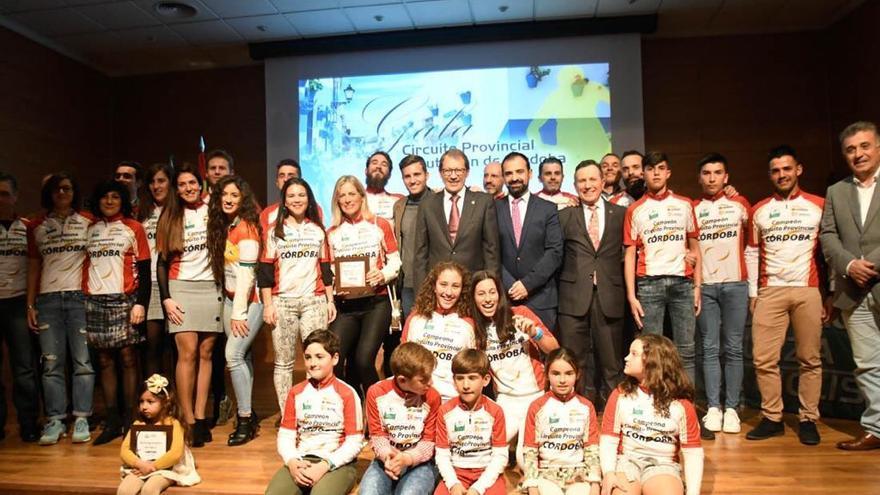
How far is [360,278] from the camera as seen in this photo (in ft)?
10.2

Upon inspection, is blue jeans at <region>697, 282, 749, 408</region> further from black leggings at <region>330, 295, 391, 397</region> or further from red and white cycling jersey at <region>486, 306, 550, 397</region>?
black leggings at <region>330, 295, 391, 397</region>

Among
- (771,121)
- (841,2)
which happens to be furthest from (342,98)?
(841,2)

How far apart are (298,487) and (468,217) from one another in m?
1.56

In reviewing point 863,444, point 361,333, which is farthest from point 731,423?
point 361,333

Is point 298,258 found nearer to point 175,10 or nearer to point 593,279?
point 593,279

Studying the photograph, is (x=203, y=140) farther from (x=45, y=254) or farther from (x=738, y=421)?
(x=738, y=421)

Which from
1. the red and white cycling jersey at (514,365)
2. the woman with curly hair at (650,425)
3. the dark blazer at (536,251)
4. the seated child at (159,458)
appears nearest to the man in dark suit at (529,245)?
the dark blazer at (536,251)

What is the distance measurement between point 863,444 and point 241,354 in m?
3.30

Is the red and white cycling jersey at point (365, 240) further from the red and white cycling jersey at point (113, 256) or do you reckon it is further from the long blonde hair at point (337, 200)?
the red and white cycling jersey at point (113, 256)

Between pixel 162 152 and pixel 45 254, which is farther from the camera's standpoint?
pixel 162 152

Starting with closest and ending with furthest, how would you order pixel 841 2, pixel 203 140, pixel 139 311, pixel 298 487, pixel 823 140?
pixel 298 487 → pixel 139 311 → pixel 841 2 → pixel 823 140 → pixel 203 140

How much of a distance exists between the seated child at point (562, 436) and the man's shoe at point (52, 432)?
278cm

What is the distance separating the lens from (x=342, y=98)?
6.48m

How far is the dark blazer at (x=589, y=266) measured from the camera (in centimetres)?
326
